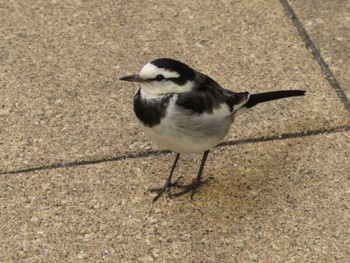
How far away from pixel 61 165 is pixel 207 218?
39.1 inches

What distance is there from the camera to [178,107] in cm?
352

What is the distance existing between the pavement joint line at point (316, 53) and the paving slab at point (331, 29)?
28mm

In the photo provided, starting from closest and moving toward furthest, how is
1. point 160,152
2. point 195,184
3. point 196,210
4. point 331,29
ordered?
point 196,210, point 195,184, point 160,152, point 331,29

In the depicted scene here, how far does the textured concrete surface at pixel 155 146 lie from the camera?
3729mm

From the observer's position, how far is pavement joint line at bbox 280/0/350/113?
4.77m

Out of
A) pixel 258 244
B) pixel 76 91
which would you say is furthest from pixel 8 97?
pixel 258 244

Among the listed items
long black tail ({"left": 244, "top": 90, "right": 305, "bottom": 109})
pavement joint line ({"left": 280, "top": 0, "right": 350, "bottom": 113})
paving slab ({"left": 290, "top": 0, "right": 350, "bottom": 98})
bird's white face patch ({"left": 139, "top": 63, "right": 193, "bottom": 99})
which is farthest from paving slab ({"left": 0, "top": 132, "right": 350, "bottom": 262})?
paving slab ({"left": 290, "top": 0, "right": 350, "bottom": 98})

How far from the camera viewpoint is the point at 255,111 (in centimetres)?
464

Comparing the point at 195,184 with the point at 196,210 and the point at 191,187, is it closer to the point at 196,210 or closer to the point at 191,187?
the point at 191,187

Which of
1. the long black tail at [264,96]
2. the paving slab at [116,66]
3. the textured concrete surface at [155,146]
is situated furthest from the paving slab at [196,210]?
the long black tail at [264,96]

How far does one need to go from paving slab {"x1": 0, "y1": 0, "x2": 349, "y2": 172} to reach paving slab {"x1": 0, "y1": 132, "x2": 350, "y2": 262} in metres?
0.20

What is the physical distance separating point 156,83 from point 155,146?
2.87ft

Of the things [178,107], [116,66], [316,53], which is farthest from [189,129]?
[316,53]

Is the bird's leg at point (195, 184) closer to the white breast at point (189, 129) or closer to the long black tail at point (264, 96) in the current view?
the white breast at point (189, 129)
